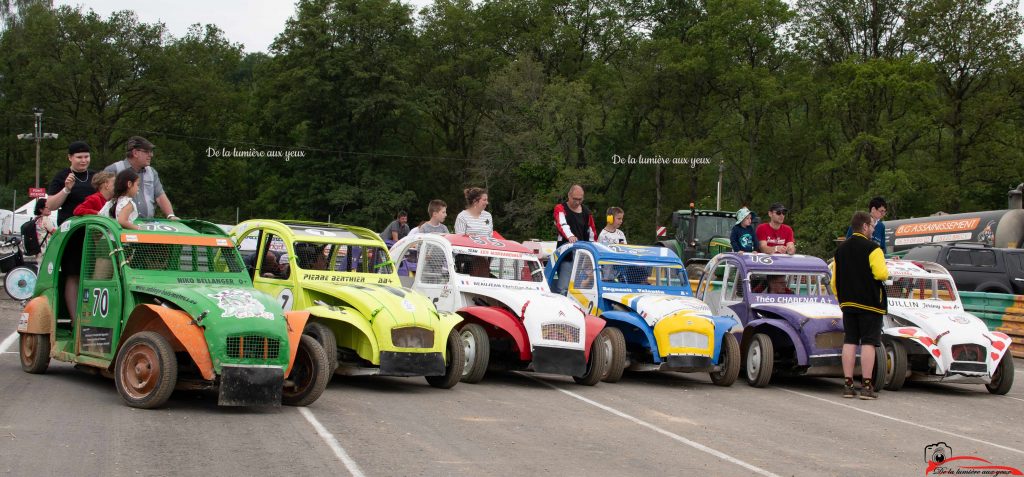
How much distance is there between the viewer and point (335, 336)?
11859 millimetres

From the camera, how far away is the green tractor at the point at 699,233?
32.8 m

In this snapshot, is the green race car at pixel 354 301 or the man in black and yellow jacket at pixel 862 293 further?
the man in black and yellow jacket at pixel 862 293

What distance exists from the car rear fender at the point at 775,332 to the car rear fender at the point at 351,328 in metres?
5.62

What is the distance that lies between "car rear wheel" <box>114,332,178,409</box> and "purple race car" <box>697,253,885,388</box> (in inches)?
312

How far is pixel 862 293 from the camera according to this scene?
13.2 meters

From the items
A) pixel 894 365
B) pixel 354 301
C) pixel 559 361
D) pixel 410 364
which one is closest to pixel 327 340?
pixel 354 301

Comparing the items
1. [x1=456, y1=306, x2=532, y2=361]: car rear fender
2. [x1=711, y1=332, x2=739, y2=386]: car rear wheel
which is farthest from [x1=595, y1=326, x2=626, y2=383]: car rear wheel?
[x1=711, y1=332, x2=739, y2=386]: car rear wheel

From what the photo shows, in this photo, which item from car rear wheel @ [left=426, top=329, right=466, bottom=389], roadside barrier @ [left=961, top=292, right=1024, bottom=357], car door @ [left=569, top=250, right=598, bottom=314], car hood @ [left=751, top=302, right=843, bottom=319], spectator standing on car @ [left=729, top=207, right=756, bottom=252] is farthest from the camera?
roadside barrier @ [left=961, top=292, right=1024, bottom=357]

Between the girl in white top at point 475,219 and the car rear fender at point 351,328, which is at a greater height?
the girl in white top at point 475,219

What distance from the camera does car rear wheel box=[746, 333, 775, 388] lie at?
14.2 meters

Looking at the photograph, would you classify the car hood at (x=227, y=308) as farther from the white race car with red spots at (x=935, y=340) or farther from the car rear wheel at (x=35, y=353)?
the white race car with red spots at (x=935, y=340)

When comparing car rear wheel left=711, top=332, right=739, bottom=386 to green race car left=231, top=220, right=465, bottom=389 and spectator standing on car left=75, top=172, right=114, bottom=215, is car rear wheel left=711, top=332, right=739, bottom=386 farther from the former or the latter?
spectator standing on car left=75, top=172, right=114, bottom=215

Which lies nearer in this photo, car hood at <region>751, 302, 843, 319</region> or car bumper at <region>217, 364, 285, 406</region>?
car bumper at <region>217, 364, 285, 406</region>

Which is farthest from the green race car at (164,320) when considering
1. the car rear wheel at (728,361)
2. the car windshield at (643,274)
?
the car rear wheel at (728,361)
